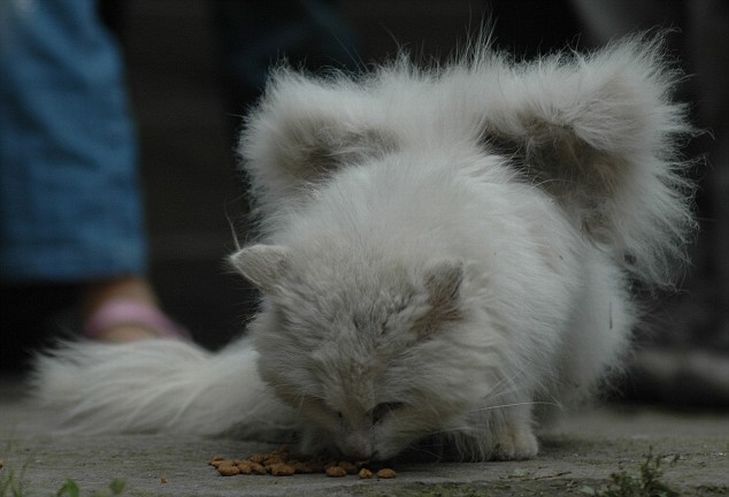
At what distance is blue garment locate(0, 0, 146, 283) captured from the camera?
4.08 meters

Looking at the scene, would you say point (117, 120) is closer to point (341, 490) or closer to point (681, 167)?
point (681, 167)

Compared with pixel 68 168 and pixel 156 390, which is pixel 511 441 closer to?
pixel 156 390

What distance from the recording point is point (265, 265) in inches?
95.2

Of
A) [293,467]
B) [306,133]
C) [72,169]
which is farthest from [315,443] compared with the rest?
[72,169]

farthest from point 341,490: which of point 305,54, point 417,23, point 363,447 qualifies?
point 417,23

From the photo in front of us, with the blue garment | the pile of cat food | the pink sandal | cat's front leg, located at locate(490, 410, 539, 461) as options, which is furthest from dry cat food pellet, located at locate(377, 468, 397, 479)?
the blue garment

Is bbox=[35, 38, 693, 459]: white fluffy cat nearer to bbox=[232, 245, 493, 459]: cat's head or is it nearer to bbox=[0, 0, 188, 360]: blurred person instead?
bbox=[232, 245, 493, 459]: cat's head

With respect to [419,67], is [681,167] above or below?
below

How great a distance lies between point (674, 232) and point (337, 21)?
1998mm

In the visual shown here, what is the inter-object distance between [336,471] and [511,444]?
0.40m

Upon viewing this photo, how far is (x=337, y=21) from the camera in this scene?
4598mm


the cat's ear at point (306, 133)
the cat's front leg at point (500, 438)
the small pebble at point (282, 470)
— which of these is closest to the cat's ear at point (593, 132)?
the cat's ear at point (306, 133)

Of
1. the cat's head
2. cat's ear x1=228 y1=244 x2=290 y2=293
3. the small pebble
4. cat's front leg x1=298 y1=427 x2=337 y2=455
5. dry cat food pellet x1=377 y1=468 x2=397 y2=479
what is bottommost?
dry cat food pellet x1=377 y1=468 x2=397 y2=479

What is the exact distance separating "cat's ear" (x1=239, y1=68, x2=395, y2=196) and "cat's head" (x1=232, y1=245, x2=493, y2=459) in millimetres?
447
